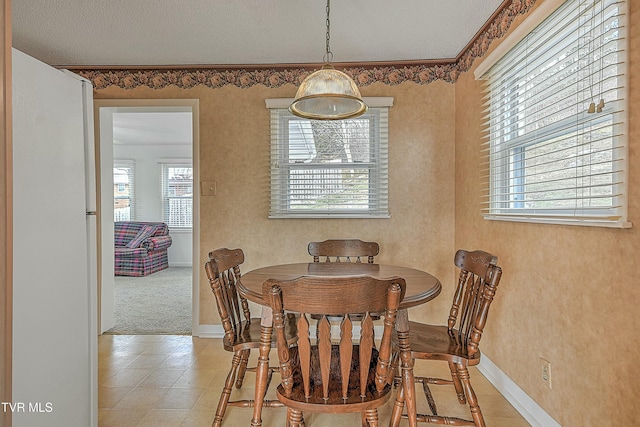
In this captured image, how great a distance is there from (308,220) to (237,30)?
1560 millimetres

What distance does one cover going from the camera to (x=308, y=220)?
3.19m

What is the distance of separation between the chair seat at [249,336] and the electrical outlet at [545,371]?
4.22 feet

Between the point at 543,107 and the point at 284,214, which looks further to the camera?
the point at 284,214

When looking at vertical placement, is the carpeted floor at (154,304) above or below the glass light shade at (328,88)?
below

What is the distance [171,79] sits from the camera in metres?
3.22

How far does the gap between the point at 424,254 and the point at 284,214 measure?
1.26m

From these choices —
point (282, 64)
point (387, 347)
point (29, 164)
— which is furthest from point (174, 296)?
point (387, 347)

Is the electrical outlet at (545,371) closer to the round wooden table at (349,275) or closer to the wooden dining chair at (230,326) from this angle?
the round wooden table at (349,275)

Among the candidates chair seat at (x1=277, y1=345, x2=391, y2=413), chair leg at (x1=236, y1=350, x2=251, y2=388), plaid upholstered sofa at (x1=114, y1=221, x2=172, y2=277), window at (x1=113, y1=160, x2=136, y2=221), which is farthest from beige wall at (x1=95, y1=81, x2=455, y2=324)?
window at (x1=113, y1=160, x2=136, y2=221)

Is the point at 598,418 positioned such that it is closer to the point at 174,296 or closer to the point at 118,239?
the point at 174,296

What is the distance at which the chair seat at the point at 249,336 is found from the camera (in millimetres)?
1800

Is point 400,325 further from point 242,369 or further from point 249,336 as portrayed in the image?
point 242,369

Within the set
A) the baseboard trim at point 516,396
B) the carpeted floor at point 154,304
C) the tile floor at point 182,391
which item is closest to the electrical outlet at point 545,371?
the baseboard trim at point 516,396

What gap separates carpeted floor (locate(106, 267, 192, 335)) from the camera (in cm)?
349
